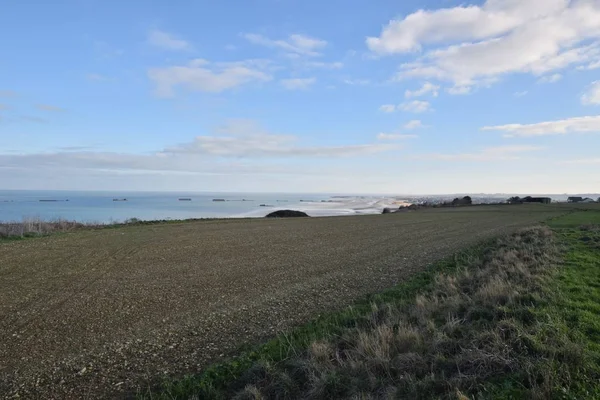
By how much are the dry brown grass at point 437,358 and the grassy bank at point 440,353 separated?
1cm

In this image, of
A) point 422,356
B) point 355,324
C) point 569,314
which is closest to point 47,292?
point 355,324

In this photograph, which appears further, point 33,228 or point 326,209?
point 326,209

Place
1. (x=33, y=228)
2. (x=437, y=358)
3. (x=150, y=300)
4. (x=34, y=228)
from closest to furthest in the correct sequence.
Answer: (x=437, y=358)
(x=150, y=300)
(x=33, y=228)
(x=34, y=228)

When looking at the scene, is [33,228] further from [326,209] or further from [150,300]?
[326,209]

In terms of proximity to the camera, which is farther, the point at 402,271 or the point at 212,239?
the point at 212,239

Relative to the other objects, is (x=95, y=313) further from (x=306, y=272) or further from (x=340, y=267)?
(x=340, y=267)

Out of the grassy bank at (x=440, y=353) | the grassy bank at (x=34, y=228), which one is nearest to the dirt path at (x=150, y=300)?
the grassy bank at (x=440, y=353)

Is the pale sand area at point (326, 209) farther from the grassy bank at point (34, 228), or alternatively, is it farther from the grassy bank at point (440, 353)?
the grassy bank at point (440, 353)

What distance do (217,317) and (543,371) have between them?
6491 mm

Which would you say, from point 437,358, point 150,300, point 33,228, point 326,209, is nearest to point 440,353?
point 437,358

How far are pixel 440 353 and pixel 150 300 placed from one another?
25.3 feet

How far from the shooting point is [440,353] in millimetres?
5414

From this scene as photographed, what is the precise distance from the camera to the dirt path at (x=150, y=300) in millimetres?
6277

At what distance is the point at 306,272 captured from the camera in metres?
13.9
